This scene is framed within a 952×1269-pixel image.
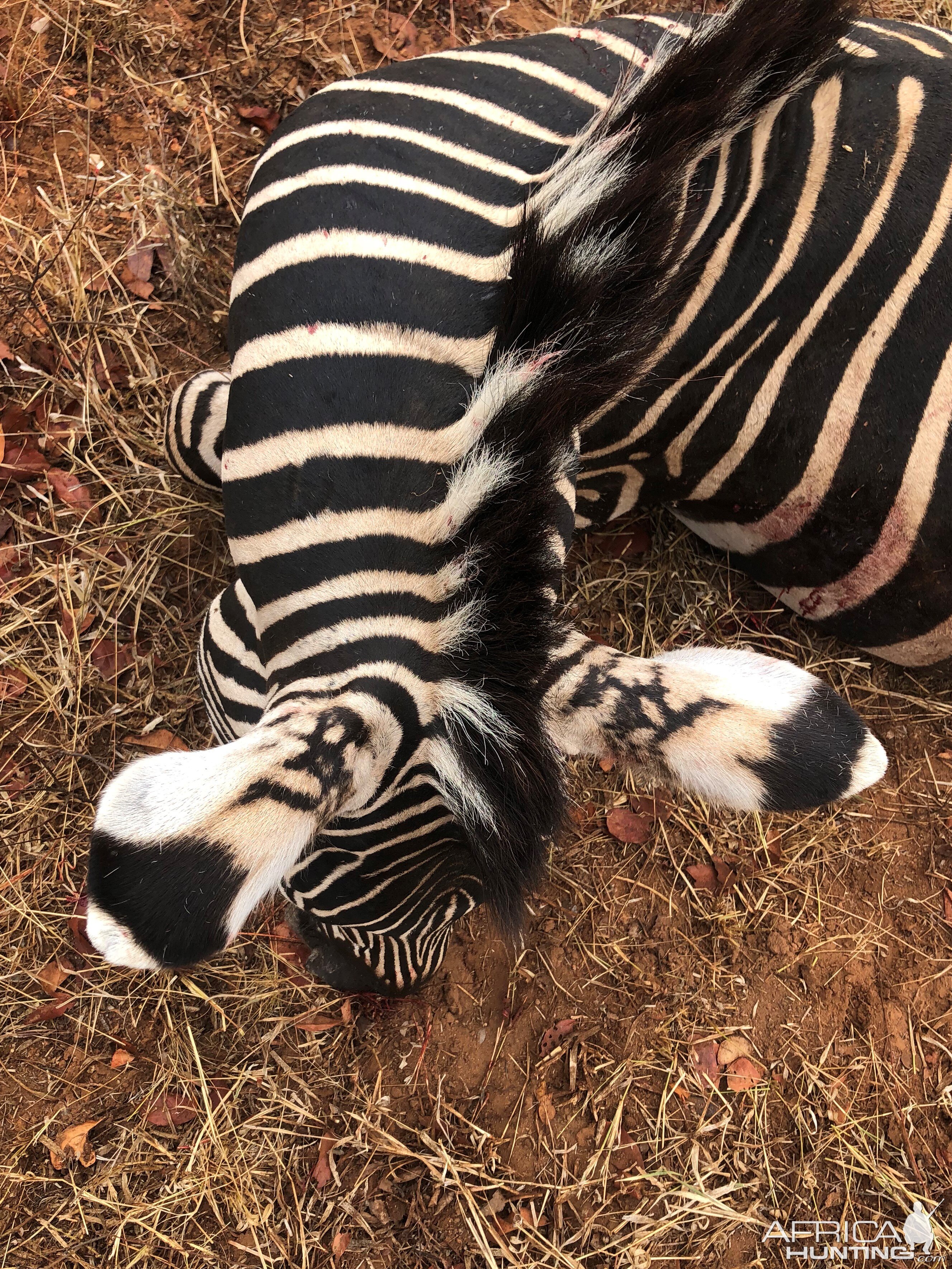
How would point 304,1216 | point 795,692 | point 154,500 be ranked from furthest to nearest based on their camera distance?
point 154,500, point 304,1216, point 795,692

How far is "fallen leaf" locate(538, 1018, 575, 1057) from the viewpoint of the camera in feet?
8.56

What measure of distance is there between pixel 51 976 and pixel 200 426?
178 centimetres

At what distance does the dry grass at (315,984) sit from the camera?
247 cm

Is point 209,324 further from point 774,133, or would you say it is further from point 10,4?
point 774,133

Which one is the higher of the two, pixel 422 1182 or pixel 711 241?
pixel 711 241

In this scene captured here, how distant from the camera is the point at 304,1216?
244cm

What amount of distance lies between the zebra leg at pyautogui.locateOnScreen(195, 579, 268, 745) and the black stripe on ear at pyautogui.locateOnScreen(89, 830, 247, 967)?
693 millimetres

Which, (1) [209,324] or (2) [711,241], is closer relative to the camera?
(2) [711,241]

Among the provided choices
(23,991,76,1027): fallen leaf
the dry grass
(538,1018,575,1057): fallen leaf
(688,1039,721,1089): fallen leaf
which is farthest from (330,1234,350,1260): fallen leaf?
(688,1039,721,1089): fallen leaf

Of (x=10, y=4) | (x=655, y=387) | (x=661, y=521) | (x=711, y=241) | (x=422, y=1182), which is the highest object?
(x=10, y=4)

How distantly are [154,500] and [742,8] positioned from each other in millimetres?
2203

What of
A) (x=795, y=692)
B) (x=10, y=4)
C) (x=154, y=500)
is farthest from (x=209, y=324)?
(x=795, y=692)

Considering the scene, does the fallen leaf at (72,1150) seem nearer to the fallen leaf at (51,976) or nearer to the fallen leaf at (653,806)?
the fallen leaf at (51,976)

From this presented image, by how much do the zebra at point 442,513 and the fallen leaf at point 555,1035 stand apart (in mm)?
1062
